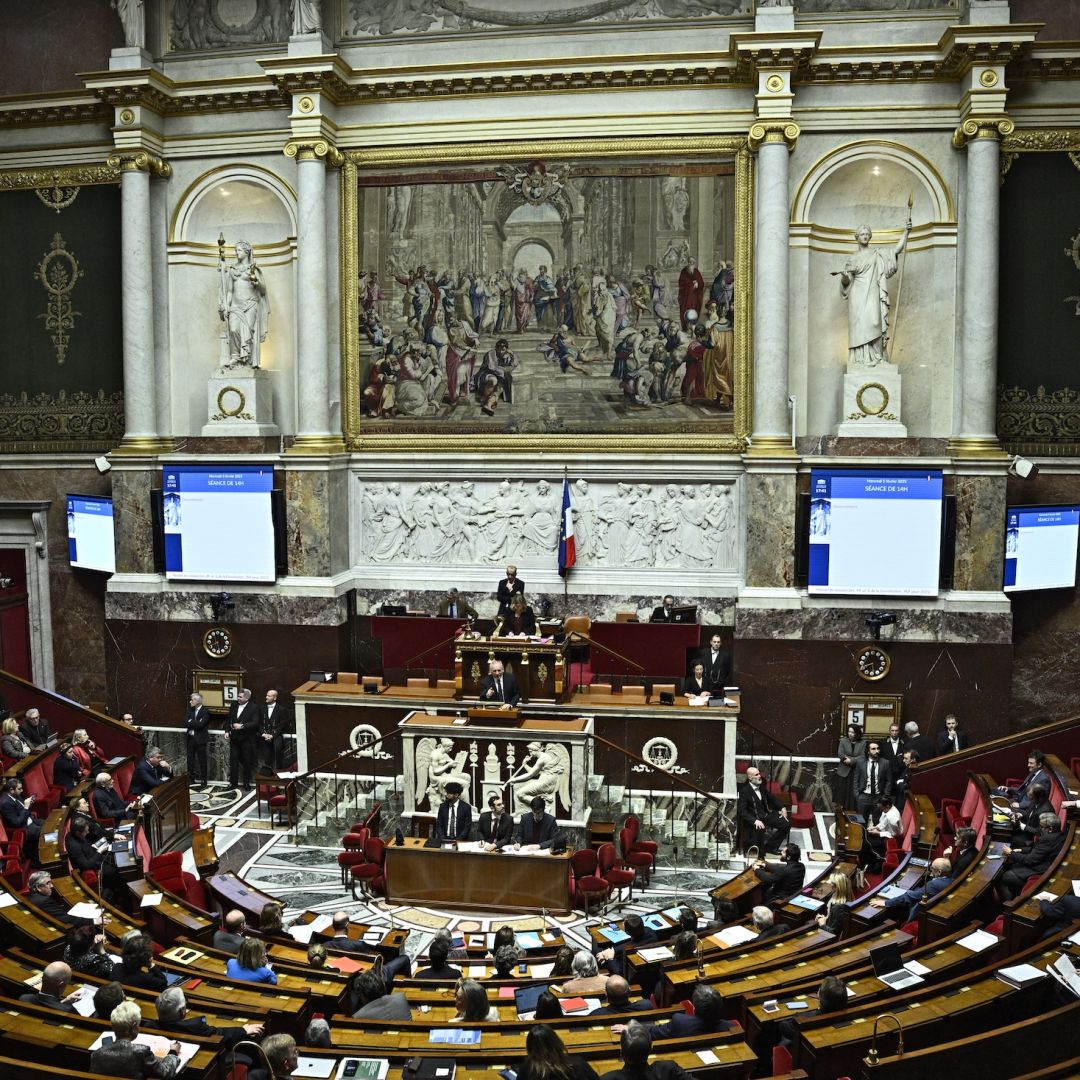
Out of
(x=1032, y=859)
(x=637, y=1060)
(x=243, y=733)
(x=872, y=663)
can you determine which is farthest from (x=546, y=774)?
(x=637, y=1060)

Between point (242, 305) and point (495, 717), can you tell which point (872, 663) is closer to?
point (495, 717)

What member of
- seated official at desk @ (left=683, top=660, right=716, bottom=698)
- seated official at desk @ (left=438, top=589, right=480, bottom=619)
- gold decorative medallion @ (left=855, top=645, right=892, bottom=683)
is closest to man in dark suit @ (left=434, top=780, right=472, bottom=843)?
seated official at desk @ (left=683, top=660, right=716, bottom=698)

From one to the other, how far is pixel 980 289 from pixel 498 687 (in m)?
10.2

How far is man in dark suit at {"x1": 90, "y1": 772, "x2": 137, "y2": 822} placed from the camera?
15.0m

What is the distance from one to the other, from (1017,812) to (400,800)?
8.78 m

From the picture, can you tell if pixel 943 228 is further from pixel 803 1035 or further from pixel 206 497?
pixel 803 1035

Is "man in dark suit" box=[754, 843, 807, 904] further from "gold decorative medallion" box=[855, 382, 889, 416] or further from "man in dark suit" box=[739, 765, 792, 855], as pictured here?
"gold decorative medallion" box=[855, 382, 889, 416]

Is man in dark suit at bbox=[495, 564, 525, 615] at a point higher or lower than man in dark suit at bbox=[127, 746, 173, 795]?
higher

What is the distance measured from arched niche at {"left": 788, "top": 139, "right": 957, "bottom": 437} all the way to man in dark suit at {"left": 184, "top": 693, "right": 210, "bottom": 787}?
11.4 meters

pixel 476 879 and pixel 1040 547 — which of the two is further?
pixel 1040 547

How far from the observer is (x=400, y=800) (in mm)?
17375

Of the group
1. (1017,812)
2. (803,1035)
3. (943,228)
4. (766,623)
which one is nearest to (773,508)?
(766,623)

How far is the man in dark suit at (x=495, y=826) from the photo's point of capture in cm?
1448

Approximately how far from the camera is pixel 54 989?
8766mm
